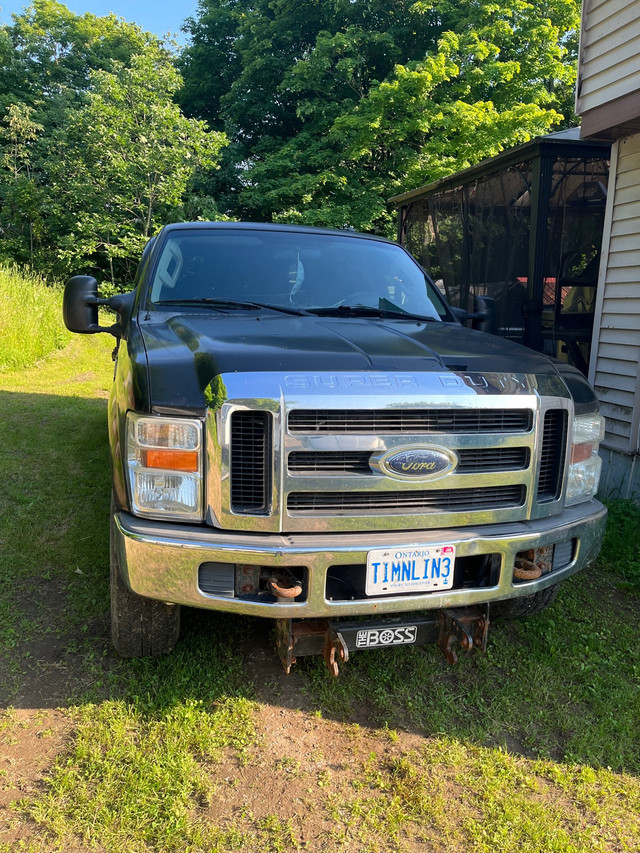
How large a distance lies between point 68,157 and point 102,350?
10067 millimetres

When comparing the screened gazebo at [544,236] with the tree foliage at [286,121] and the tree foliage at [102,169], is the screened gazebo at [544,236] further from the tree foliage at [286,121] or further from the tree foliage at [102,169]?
the tree foliage at [102,169]

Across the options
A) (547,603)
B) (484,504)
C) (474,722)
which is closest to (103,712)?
(474,722)

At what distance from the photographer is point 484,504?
2525 mm

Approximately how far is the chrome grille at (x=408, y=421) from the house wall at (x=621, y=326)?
10.7ft

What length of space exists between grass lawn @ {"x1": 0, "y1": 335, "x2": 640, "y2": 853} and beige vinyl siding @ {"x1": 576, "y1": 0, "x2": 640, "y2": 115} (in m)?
4.24

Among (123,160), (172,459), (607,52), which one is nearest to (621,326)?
(607,52)

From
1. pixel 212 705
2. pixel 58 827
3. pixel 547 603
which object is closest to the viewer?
pixel 58 827

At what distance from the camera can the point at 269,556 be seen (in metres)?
2.18

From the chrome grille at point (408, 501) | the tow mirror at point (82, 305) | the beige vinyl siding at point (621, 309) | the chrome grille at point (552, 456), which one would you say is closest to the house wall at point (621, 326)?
the beige vinyl siding at point (621, 309)

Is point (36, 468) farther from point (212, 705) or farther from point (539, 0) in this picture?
point (539, 0)

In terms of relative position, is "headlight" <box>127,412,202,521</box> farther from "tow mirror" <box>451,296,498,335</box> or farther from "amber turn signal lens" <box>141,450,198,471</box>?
"tow mirror" <box>451,296,498,335</box>

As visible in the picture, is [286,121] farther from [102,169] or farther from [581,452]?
[581,452]

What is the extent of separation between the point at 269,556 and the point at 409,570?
1.72ft

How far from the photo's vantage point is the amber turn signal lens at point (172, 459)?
225 cm
